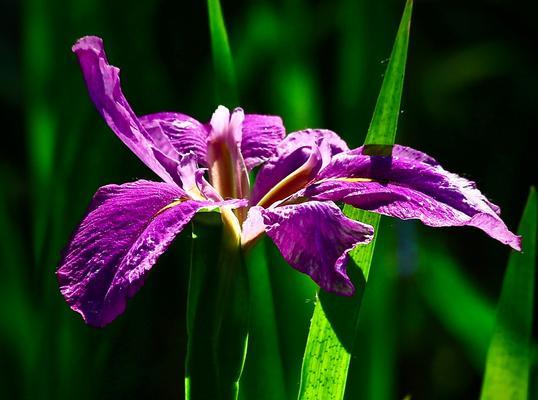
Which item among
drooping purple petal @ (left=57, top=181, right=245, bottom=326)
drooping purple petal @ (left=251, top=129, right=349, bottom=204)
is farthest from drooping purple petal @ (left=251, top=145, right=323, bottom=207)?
drooping purple petal @ (left=57, top=181, right=245, bottom=326)

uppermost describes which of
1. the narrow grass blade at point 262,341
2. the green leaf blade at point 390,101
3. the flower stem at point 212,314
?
the green leaf blade at point 390,101

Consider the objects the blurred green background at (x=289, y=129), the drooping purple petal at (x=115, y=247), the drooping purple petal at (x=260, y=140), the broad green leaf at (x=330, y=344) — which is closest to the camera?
the drooping purple petal at (x=115, y=247)

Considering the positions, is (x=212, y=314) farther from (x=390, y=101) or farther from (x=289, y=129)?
(x=289, y=129)

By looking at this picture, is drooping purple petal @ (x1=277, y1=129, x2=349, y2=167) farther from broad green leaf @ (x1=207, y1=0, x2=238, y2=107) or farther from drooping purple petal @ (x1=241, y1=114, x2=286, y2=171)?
broad green leaf @ (x1=207, y1=0, x2=238, y2=107)

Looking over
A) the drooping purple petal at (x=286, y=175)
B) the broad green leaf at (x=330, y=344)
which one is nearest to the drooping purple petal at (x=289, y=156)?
the drooping purple petal at (x=286, y=175)

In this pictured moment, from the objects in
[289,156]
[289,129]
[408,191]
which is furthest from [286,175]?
[289,129]

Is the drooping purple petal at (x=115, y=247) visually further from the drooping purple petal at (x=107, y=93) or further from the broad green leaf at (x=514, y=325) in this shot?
the broad green leaf at (x=514, y=325)

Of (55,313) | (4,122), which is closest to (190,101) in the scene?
(55,313)
